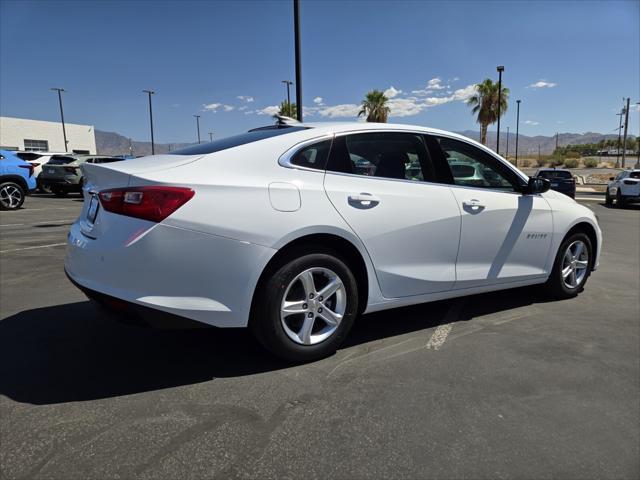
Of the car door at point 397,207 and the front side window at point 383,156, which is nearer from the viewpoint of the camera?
the car door at point 397,207

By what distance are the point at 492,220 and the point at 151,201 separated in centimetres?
270

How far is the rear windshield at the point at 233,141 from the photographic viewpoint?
323 centimetres

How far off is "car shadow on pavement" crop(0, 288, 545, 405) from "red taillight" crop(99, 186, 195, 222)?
0.70 meters

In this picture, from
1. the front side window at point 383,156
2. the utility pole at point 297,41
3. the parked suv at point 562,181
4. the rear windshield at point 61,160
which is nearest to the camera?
the front side window at point 383,156

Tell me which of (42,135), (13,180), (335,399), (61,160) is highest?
(42,135)

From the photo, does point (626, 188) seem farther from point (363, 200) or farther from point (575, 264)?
point (363, 200)

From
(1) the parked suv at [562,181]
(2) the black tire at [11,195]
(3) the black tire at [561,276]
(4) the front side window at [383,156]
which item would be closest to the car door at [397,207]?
(4) the front side window at [383,156]

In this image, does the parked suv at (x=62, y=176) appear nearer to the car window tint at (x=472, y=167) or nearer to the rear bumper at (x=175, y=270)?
the car window tint at (x=472, y=167)

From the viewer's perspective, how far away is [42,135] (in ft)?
184

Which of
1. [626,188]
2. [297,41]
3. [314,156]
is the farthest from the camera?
[626,188]

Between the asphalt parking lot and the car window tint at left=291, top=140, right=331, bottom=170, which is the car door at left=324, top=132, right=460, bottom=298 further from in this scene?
the asphalt parking lot

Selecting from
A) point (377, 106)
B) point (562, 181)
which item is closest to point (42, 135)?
point (377, 106)

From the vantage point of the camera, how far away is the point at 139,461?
2.14 metres

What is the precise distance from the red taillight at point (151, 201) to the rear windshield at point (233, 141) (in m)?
0.53
